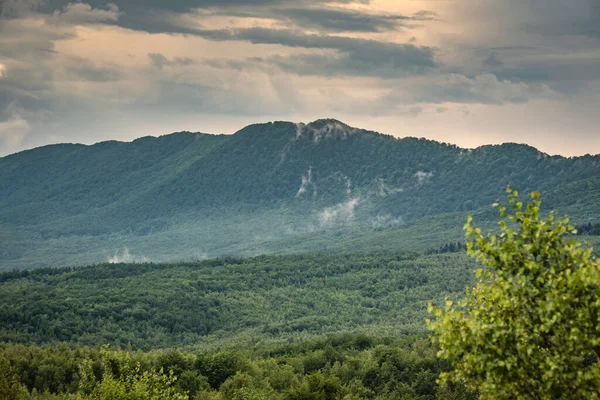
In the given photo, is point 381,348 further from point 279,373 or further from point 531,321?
point 531,321

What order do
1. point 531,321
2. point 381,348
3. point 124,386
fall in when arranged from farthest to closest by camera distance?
point 381,348, point 124,386, point 531,321

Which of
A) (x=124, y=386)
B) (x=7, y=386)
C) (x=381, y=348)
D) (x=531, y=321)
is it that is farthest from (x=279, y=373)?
(x=531, y=321)

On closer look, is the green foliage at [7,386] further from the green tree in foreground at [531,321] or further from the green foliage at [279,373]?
the green tree in foreground at [531,321]

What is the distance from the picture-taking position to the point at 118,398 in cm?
4353

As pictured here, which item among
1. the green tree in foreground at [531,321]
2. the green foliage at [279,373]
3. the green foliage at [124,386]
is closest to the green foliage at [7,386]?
the green foliage at [124,386]

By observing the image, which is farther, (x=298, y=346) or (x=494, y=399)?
(x=298, y=346)

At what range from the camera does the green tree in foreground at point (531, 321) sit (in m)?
23.9

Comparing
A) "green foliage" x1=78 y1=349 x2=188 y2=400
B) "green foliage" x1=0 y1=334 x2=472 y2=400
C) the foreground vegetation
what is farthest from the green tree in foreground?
"green foliage" x1=0 y1=334 x2=472 y2=400

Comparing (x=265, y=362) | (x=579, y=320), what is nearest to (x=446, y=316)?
(x=579, y=320)

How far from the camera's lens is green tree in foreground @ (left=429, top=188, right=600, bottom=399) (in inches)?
939

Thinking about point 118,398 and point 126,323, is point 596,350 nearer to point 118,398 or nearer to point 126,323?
point 118,398

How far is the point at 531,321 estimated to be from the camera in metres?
24.5

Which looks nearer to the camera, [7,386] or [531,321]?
[531,321]

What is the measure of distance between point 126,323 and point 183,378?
4246 inches
